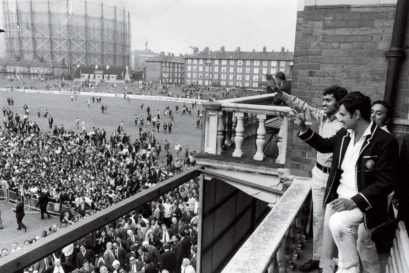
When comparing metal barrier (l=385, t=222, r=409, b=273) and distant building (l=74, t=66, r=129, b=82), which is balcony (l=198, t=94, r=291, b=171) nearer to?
metal barrier (l=385, t=222, r=409, b=273)

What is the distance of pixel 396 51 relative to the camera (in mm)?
4281

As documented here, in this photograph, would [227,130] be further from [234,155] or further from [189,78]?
[189,78]

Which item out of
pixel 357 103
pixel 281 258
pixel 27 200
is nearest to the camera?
pixel 357 103

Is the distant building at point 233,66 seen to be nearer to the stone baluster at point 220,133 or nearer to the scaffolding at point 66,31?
the scaffolding at point 66,31

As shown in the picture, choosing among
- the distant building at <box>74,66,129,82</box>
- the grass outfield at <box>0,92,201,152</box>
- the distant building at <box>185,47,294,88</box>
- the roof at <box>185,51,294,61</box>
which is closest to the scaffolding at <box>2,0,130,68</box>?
the distant building at <box>74,66,129,82</box>

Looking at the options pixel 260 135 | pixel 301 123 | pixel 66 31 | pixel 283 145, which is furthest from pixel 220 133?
pixel 66 31

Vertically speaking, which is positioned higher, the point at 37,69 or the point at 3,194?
the point at 37,69

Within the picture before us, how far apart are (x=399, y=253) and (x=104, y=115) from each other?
42421 millimetres

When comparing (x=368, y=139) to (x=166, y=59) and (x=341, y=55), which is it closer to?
(x=341, y=55)

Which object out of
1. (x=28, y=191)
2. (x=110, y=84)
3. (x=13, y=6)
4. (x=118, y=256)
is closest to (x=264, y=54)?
(x=110, y=84)

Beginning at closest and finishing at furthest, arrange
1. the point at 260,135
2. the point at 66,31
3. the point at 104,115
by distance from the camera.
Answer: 1. the point at 260,135
2. the point at 104,115
3. the point at 66,31

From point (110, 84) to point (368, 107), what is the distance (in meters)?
73.1

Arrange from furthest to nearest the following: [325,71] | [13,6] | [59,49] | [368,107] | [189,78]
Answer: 1. [189,78]
2. [59,49]
3. [13,6]
4. [325,71]
5. [368,107]

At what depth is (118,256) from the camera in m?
8.84
